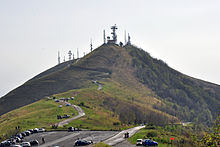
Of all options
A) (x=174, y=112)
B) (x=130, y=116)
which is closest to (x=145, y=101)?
(x=174, y=112)

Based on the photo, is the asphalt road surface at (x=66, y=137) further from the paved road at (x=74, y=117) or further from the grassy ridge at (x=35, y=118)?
the paved road at (x=74, y=117)

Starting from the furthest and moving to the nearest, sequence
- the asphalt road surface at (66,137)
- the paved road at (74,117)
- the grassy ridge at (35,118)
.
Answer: the paved road at (74,117)
the grassy ridge at (35,118)
the asphalt road surface at (66,137)

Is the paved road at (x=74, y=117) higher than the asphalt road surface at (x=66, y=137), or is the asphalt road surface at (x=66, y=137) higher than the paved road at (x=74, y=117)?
the asphalt road surface at (x=66, y=137)

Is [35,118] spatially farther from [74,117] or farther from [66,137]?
[66,137]

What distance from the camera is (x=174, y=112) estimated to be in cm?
18038

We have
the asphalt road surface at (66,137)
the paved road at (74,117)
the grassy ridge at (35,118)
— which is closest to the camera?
the asphalt road surface at (66,137)

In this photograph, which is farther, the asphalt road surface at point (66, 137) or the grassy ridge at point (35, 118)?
the grassy ridge at point (35, 118)

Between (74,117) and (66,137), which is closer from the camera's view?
(66,137)

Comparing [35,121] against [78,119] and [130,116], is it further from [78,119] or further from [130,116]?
[130,116]

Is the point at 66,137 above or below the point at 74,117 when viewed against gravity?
above

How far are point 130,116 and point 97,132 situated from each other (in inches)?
1843

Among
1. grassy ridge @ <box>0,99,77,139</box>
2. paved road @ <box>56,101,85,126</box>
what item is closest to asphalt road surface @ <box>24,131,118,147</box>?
grassy ridge @ <box>0,99,77,139</box>

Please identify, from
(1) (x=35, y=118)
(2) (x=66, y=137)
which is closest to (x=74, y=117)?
(1) (x=35, y=118)

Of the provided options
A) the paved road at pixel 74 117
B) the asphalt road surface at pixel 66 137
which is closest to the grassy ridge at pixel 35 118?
the paved road at pixel 74 117
